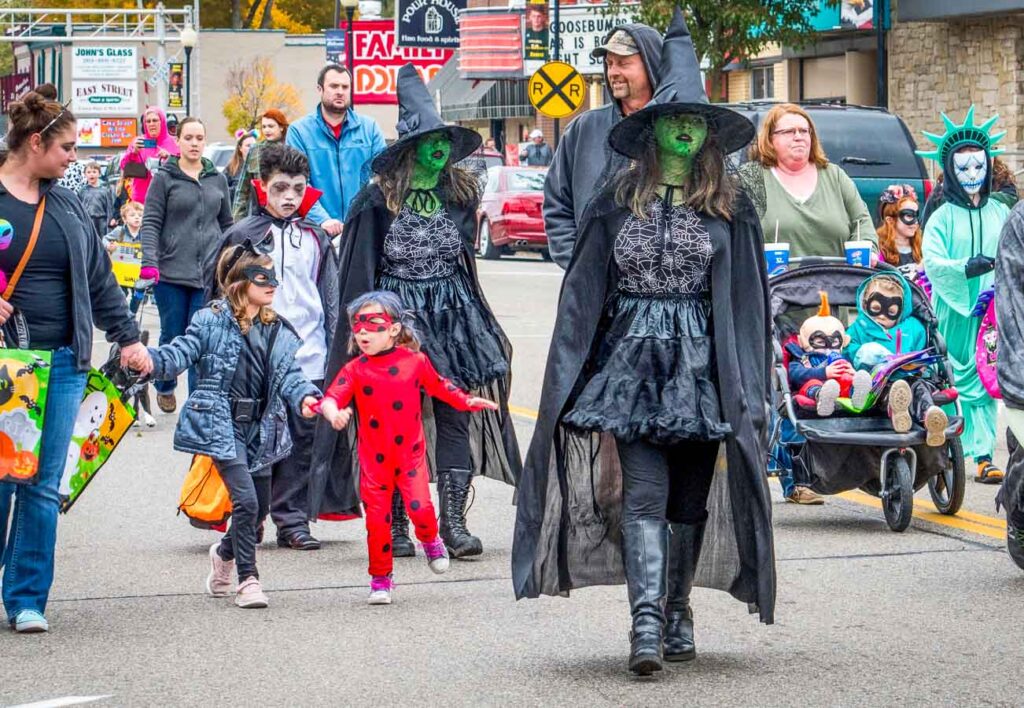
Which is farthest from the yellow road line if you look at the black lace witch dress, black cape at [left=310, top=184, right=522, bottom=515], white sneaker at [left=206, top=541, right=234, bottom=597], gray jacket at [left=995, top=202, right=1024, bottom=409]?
white sneaker at [left=206, top=541, right=234, bottom=597]

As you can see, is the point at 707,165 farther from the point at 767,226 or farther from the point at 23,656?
the point at 767,226

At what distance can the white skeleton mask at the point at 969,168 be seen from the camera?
34.4ft

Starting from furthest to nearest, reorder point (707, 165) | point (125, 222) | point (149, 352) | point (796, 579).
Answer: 1. point (125, 222)
2. point (796, 579)
3. point (149, 352)
4. point (707, 165)

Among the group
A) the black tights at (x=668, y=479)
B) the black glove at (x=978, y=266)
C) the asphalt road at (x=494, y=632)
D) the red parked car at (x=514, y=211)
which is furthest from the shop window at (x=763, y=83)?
the black tights at (x=668, y=479)

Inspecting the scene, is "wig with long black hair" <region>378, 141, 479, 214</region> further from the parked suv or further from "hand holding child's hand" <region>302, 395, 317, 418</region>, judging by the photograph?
the parked suv

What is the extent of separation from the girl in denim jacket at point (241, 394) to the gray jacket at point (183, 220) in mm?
4631

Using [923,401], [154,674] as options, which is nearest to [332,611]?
[154,674]

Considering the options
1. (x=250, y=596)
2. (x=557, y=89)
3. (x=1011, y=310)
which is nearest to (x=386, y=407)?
(x=250, y=596)

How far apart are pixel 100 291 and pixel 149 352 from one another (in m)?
0.29

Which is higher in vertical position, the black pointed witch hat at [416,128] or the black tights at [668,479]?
the black pointed witch hat at [416,128]

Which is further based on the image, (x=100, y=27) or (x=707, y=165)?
(x=100, y=27)

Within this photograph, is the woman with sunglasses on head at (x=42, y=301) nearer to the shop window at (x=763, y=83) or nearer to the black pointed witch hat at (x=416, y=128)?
the black pointed witch hat at (x=416, y=128)

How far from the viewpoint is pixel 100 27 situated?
231 ft

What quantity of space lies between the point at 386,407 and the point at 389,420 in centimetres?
5
